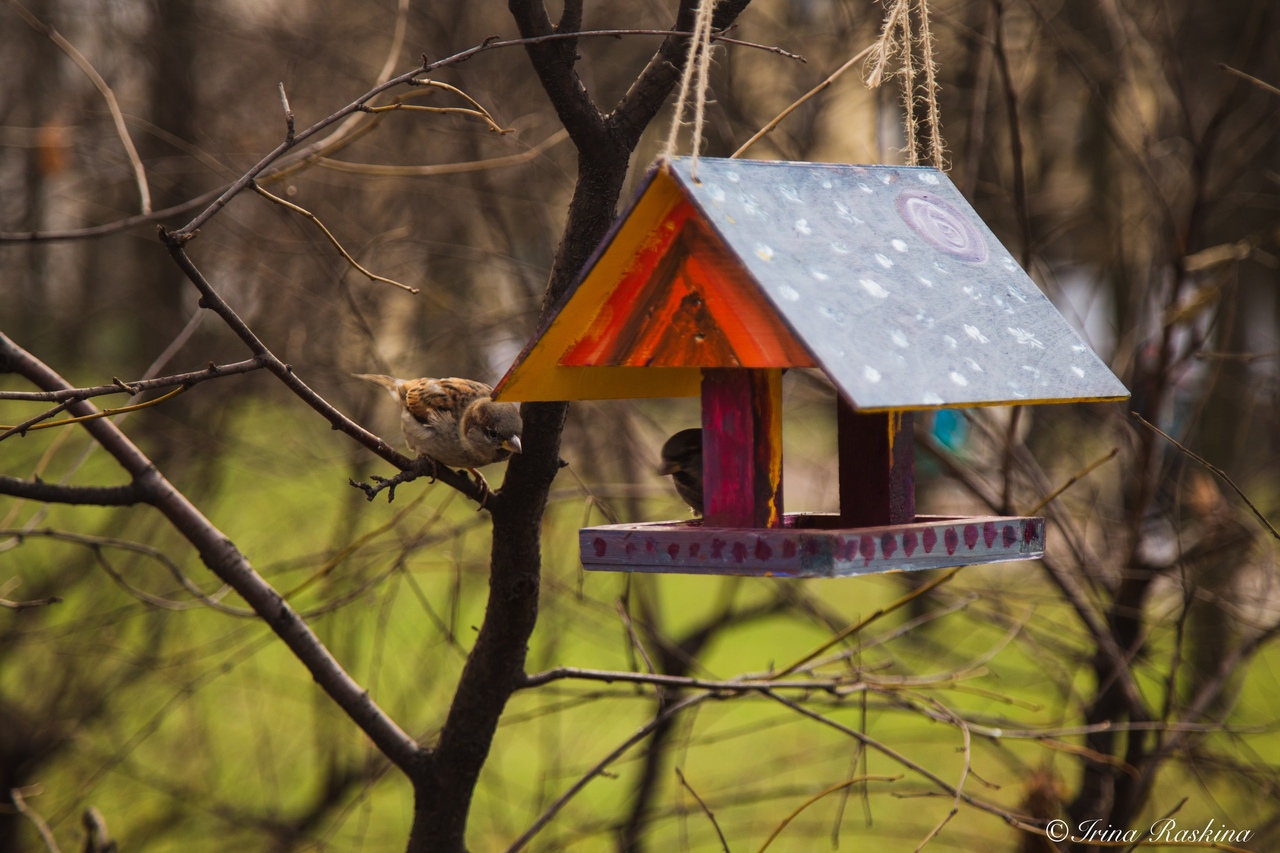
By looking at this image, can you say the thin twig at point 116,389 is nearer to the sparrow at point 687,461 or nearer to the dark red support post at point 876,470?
the sparrow at point 687,461

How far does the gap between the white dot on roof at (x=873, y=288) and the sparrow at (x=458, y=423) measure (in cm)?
121

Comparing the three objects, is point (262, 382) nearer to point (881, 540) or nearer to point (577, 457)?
point (577, 457)

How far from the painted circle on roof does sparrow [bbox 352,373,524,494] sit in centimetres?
121

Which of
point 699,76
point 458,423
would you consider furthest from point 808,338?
point 458,423

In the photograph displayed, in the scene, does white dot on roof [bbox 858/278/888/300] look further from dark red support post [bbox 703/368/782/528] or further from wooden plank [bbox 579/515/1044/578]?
wooden plank [bbox 579/515/1044/578]

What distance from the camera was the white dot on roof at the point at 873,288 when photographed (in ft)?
7.62

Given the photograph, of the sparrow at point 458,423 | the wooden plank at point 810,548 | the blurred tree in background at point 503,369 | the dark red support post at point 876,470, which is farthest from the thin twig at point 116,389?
the blurred tree in background at point 503,369

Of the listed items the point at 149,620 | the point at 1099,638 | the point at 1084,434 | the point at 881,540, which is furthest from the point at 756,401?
the point at 149,620

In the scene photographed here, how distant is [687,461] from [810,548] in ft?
3.26

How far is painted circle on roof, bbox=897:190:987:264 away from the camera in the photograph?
2.66m

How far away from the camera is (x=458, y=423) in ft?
12.0

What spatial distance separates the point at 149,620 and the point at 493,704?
11.7 feet

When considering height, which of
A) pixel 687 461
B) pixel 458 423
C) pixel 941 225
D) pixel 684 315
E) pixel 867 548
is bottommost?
pixel 458 423

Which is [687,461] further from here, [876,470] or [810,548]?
[810,548]
